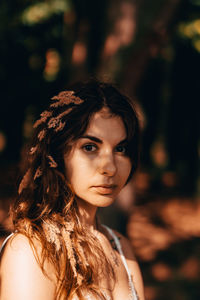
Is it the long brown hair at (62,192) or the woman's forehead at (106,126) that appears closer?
the long brown hair at (62,192)

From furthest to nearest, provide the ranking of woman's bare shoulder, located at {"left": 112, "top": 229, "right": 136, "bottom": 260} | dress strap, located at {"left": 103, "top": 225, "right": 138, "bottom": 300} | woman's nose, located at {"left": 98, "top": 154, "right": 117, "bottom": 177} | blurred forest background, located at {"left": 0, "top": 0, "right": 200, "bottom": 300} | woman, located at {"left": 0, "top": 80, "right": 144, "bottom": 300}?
blurred forest background, located at {"left": 0, "top": 0, "right": 200, "bottom": 300}, woman's bare shoulder, located at {"left": 112, "top": 229, "right": 136, "bottom": 260}, dress strap, located at {"left": 103, "top": 225, "right": 138, "bottom": 300}, woman's nose, located at {"left": 98, "top": 154, "right": 117, "bottom": 177}, woman, located at {"left": 0, "top": 80, "right": 144, "bottom": 300}

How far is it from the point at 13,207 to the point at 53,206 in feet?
0.71

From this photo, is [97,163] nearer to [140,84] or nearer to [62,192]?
[62,192]

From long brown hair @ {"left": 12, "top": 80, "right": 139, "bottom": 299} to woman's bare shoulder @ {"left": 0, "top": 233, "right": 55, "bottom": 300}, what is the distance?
0.31 ft

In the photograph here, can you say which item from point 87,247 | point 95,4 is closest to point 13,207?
point 87,247

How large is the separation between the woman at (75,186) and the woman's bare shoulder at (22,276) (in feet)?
0.03

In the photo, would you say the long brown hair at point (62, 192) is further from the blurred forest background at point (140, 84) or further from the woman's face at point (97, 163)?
the blurred forest background at point (140, 84)

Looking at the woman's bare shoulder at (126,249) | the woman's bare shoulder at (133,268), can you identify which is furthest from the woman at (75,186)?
the woman's bare shoulder at (126,249)

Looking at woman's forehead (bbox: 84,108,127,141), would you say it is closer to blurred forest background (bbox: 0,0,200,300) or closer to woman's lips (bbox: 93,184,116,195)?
woman's lips (bbox: 93,184,116,195)

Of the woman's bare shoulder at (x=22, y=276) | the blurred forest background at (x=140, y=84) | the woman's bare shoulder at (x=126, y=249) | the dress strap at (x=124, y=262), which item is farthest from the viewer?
the blurred forest background at (x=140, y=84)

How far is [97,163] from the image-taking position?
6.09 ft

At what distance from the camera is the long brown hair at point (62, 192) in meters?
1.78

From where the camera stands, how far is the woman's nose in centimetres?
185

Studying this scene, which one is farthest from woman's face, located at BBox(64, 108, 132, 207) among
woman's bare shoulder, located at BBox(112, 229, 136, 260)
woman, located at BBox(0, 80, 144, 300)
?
woman's bare shoulder, located at BBox(112, 229, 136, 260)
